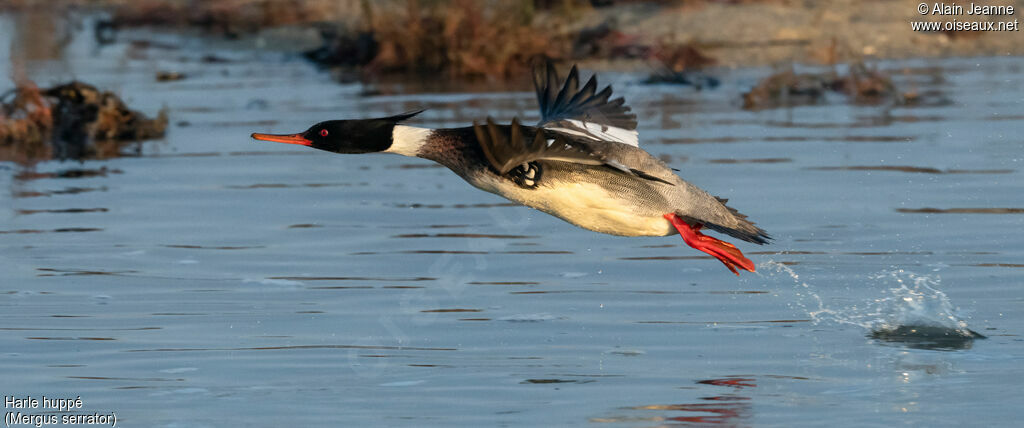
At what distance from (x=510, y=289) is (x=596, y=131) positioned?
1.02 m

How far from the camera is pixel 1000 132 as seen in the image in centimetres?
1255

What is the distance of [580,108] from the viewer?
766cm

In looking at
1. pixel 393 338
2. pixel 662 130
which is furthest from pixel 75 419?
pixel 662 130

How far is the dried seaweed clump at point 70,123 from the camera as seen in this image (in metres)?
13.8

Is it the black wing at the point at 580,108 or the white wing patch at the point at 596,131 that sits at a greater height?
the black wing at the point at 580,108

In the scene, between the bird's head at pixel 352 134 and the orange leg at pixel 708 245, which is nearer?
the orange leg at pixel 708 245

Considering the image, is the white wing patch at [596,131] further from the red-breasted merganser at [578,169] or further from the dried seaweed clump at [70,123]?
the dried seaweed clump at [70,123]

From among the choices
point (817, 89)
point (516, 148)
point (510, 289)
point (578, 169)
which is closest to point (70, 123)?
point (817, 89)

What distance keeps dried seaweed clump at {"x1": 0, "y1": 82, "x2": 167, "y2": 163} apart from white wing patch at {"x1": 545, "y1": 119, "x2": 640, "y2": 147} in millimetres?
7025

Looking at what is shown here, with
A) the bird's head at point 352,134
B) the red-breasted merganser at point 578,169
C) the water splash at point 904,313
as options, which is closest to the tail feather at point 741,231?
the red-breasted merganser at point 578,169

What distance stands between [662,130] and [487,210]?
11.1 ft

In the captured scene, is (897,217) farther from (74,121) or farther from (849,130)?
(74,121)

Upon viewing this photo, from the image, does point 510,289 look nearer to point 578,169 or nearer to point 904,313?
point 578,169

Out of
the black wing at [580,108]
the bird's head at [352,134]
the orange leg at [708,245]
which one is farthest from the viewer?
the black wing at [580,108]
